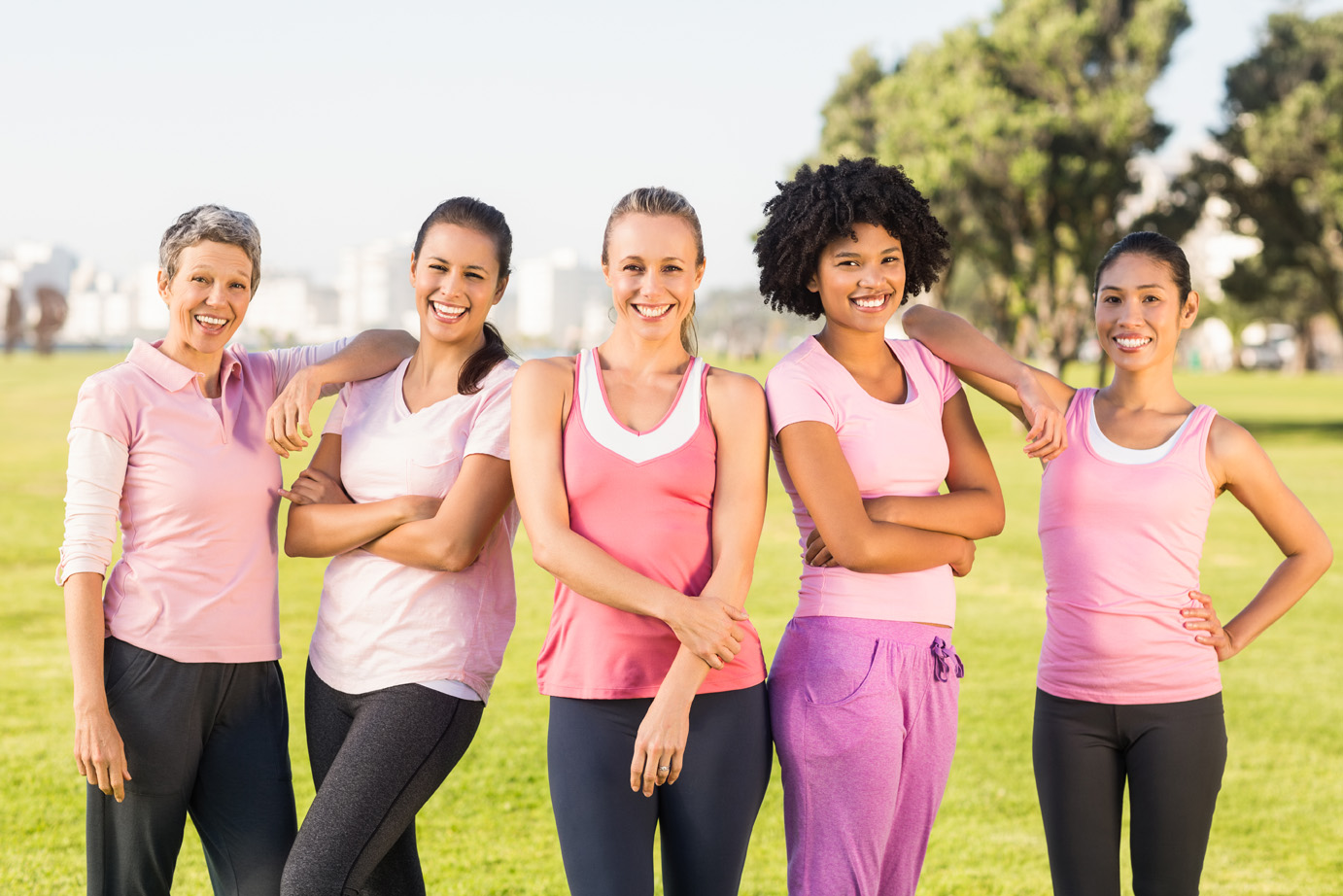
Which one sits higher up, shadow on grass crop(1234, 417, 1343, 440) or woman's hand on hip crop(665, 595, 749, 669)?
shadow on grass crop(1234, 417, 1343, 440)

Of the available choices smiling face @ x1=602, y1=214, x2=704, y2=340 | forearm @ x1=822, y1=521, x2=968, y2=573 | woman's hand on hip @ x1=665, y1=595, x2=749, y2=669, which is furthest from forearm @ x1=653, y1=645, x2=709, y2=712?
smiling face @ x1=602, y1=214, x2=704, y2=340

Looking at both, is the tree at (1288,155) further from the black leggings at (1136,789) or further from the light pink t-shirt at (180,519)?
the light pink t-shirt at (180,519)

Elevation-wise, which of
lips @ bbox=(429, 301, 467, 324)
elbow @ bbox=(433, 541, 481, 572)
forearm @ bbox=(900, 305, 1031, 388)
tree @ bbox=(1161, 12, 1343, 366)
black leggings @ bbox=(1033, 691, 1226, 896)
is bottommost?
black leggings @ bbox=(1033, 691, 1226, 896)

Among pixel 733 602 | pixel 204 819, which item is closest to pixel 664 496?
pixel 733 602

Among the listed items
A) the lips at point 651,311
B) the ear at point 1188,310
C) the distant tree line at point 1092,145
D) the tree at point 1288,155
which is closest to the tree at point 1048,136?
the distant tree line at point 1092,145

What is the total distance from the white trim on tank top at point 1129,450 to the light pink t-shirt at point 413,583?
1.54m

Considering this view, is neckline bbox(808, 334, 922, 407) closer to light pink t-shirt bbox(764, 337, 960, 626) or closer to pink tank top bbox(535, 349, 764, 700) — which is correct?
light pink t-shirt bbox(764, 337, 960, 626)

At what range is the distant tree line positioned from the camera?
A: 87.2 ft

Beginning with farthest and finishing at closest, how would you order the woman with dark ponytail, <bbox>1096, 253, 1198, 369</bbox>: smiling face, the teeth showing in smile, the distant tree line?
1. the distant tree line
2. <bbox>1096, 253, 1198, 369</bbox>: smiling face
3. the teeth showing in smile
4. the woman with dark ponytail

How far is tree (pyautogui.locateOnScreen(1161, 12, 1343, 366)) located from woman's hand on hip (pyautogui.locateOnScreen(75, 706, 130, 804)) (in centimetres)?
2660

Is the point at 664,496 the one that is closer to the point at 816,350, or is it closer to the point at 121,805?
the point at 816,350

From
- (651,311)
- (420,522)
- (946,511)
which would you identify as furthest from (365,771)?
(946,511)

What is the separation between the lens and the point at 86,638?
2938mm

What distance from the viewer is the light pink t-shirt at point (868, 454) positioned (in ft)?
9.49
